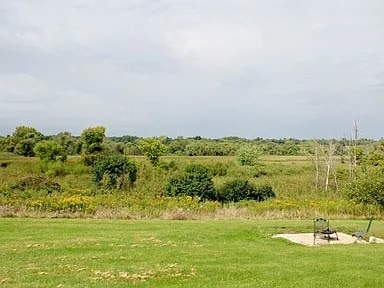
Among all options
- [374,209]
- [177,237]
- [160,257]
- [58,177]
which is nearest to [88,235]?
[177,237]

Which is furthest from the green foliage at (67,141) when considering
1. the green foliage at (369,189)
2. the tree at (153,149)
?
the green foliage at (369,189)

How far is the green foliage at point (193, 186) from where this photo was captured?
3034cm

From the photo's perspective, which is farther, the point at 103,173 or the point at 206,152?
the point at 206,152

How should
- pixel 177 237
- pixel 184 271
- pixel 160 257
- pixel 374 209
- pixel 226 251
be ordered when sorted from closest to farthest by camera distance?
pixel 184 271, pixel 160 257, pixel 226 251, pixel 177 237, pixel 374 209

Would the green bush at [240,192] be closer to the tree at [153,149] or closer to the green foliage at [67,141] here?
the tree at [153,149]

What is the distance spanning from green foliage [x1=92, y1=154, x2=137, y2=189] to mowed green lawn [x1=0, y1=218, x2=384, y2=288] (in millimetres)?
13708

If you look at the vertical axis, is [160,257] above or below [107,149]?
below

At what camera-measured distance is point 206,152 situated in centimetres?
7931

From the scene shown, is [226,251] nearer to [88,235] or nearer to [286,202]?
[88,235]

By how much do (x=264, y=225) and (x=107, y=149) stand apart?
3296 cm

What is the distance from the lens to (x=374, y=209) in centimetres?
2598

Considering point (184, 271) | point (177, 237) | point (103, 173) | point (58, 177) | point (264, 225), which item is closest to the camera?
point (184, 271)

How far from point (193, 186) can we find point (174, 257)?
52.4 ft

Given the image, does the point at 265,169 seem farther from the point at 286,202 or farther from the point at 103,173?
the point at 286,202
